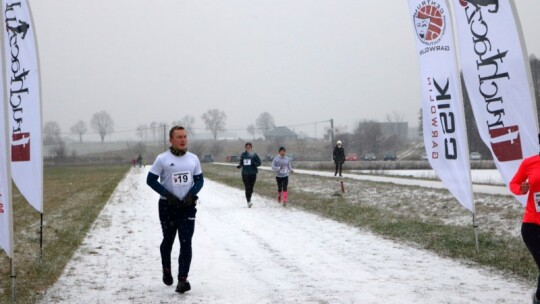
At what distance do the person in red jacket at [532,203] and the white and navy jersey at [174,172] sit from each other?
3921 mm

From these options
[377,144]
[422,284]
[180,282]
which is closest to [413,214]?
[422,284]

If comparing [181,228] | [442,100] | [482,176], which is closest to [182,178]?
[181,228]

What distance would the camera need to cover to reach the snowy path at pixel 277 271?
23.5ft

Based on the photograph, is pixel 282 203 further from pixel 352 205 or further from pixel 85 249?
pixel 85 249

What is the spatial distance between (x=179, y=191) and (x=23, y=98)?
357 cm

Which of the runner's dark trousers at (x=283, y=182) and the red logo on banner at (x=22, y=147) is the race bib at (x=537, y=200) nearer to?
the red logo on banner at (x=22, y=147)

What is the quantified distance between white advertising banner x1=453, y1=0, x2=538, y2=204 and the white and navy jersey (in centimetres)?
412

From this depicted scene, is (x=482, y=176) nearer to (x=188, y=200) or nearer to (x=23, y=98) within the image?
(x=23, y=98)

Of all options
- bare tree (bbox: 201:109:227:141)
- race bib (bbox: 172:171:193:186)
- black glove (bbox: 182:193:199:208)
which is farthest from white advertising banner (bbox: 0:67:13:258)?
bare tree (bbox: 201:109:227:141)

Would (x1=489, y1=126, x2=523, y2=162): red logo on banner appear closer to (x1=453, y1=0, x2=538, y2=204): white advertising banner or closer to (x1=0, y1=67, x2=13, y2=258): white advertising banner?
(x1=453, y1=0, x2=538, y2=204): white advertising banner

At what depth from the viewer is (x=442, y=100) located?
33.1 ft

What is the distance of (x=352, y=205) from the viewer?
19047 millimetres

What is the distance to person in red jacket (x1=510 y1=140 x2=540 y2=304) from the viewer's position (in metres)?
5.60

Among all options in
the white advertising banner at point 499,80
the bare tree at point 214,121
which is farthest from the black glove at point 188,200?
the bare tree at point 214,121
